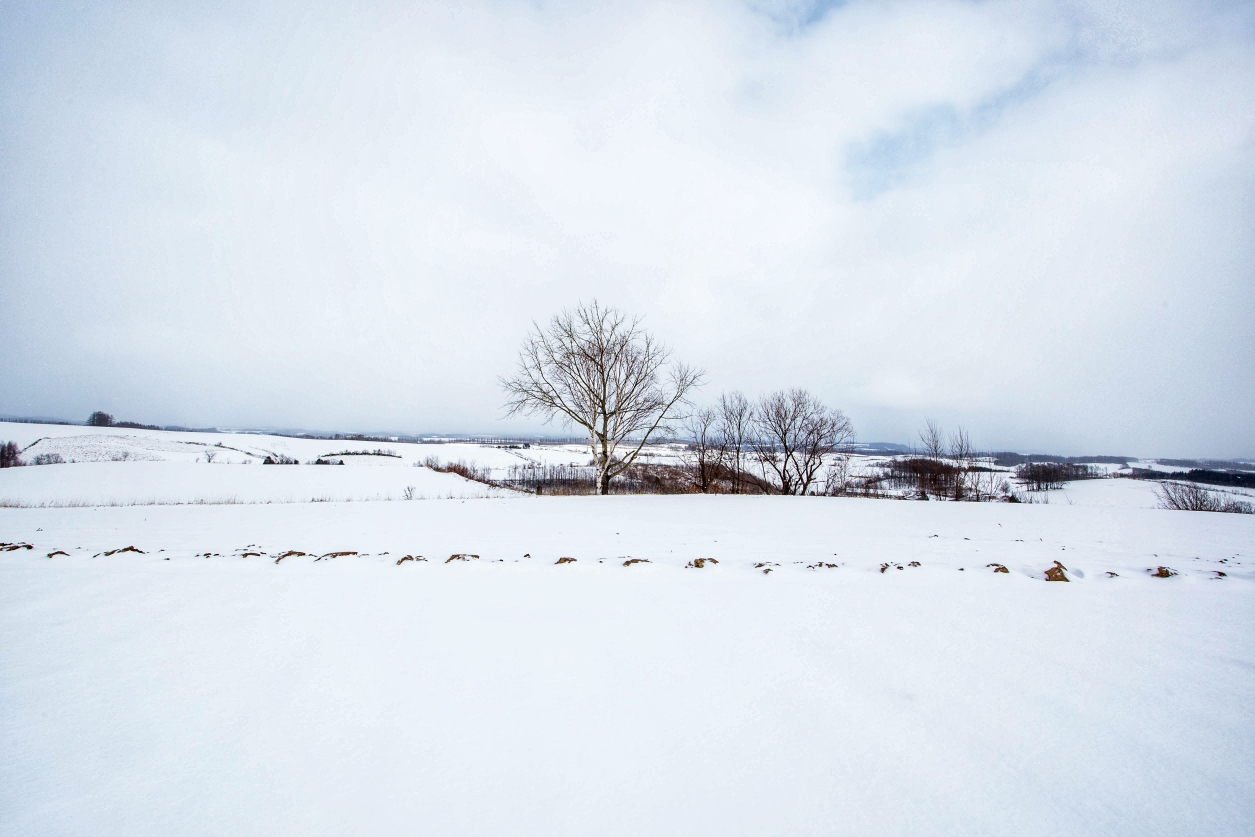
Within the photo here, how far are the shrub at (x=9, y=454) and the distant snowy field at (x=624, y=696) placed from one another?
4057cm

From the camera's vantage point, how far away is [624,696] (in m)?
1.89

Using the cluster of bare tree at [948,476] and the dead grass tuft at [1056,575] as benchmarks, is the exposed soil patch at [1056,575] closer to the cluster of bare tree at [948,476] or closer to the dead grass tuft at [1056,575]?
the dead grass tuft at [1056,575]

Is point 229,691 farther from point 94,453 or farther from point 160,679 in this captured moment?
point 94,453

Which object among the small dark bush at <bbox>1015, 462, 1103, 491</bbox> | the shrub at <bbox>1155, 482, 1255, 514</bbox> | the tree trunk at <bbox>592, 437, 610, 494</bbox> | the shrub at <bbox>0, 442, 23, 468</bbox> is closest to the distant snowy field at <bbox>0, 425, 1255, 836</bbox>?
the tree trunk at <bbox>592, 437, 610, 494</bbox>

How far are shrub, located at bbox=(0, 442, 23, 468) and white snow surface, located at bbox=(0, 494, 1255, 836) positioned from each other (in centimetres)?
4101

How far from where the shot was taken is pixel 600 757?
4.97 ft

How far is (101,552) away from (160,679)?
405 cm

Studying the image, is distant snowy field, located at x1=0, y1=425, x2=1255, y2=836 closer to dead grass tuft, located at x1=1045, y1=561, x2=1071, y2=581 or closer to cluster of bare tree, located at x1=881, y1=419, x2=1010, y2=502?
dead grass tuft, located at x1=1045, y1=561, x2=1071, y2=581

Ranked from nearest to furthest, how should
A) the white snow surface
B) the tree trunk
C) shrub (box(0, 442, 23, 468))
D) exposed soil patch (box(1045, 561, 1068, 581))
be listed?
the white snow surface, exposed soil patch (box(1045, 561, 1068, 581)), the tree trunk, shrub (box(0, 442, 23, 468))

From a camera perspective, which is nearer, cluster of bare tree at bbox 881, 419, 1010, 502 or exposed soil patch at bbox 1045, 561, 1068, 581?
exposed soil patch at bbox 1045, 561, 1068, 581

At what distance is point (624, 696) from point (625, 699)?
20 millimetres

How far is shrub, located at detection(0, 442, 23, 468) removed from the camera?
28.2 m

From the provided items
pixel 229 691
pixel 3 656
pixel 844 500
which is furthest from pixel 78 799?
pixel 844 500

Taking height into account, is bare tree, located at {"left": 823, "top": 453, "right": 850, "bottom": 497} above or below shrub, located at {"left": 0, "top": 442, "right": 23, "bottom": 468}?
above
